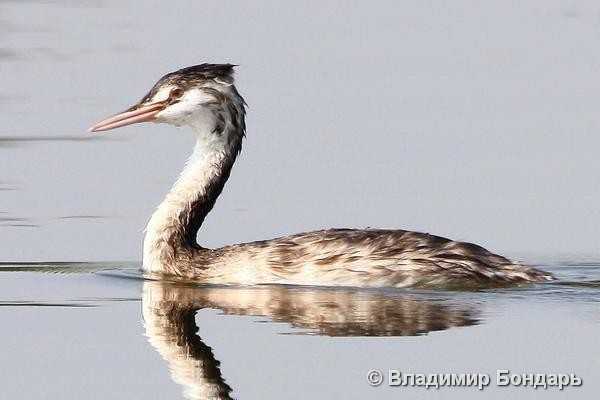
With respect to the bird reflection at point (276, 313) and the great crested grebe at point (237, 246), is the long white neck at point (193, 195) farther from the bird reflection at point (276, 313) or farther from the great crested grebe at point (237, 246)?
the bird reflection at point (276, 313)

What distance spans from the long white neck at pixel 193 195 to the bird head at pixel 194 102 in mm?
51

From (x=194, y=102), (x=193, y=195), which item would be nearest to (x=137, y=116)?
(x=194, y=102)

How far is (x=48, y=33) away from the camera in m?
32.0

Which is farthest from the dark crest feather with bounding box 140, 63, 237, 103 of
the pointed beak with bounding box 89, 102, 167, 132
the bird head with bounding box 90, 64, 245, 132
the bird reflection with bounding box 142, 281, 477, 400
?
the bird reflection with bounding box 142, 281, 477, 400

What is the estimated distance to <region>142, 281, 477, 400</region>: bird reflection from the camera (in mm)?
12789

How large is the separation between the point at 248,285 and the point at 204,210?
48.2 inches

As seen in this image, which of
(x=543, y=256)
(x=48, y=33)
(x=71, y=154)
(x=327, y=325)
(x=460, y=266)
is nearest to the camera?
(x=327, y=325)

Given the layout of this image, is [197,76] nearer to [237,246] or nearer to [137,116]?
[137,116]

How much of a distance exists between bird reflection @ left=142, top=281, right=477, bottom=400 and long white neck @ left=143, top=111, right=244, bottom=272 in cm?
39

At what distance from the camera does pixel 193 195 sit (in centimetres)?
1664

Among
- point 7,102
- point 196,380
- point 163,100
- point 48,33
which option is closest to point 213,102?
point 163,100

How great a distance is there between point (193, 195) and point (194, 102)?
0.83 m

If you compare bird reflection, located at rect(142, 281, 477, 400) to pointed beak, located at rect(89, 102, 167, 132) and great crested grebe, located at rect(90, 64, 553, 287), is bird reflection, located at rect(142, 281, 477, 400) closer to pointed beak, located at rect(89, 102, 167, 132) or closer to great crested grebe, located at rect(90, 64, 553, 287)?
great crested grebe, located at rect(90, 64, 553, 287)

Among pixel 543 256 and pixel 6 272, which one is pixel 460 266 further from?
pixel 6 272
